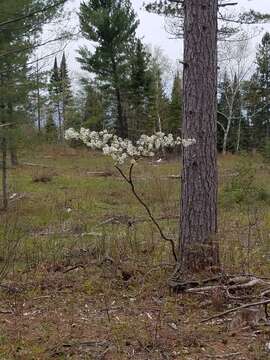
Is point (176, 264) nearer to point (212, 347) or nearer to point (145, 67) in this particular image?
point (212, 347)

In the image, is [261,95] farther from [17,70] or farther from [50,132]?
[17,70]

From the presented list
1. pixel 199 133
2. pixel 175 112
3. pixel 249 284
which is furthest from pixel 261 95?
pixel 249 284

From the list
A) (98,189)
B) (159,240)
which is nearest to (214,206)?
(159,240)

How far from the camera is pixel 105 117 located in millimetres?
29141

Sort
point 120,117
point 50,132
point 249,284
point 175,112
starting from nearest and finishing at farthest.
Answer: point 249,284, point 50,132, point 120,117, point 175,112

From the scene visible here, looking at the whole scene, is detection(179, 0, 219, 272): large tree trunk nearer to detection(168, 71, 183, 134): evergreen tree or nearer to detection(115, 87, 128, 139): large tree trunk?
detection(115, 87, 128, 139): large tree trunk

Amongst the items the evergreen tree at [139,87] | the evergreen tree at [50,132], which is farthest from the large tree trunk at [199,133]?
the evergreen tree at [139,87]

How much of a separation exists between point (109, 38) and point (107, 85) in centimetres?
276

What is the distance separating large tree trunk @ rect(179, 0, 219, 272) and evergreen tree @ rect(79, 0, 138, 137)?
64.1ft

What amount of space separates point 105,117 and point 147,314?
25657 mm

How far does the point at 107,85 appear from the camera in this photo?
26.8 metres

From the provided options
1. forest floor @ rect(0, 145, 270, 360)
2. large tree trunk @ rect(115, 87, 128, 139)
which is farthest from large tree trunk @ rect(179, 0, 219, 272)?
large tree trunk @ rect(115, 87, 128, 139)

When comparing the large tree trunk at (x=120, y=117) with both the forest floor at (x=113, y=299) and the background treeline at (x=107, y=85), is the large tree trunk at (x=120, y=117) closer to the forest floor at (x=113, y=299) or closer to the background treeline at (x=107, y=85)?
the background treeline at (x=107, y=85)

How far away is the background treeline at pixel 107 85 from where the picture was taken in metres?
10.5
